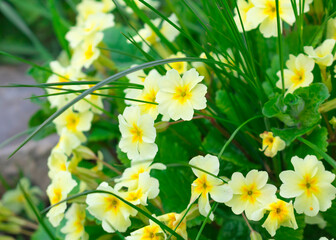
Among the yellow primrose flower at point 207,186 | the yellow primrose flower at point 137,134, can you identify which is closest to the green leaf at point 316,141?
the yellow primrose flower at point 207,186

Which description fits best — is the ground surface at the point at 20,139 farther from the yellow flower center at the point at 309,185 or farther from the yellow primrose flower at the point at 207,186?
the yellow flower center at the point at 309,185

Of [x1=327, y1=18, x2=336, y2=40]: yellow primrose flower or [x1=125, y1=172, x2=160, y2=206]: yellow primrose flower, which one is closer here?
[x1=125, y1=172, x2=160, y2=206]: yellow primrose flower

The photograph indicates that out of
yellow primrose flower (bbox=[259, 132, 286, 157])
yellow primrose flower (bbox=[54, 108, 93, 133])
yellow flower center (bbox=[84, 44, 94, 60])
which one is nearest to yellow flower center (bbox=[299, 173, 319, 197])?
yellow primrose flower (bbox=[259, 132, 286, 157])

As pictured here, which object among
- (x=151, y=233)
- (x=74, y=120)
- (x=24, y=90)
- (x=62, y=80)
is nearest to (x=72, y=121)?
(x=74, y=120)

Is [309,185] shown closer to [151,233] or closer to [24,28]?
[151,233]

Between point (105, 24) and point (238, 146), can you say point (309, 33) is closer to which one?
point (238, 146)

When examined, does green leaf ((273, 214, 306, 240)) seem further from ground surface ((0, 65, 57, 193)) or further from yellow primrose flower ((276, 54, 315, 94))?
ground surface ((0, 65, 57, 193))

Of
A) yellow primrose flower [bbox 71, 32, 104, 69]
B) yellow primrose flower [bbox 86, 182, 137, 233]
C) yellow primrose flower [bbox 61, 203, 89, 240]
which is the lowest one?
yellow primrose flower [bbox 61, 203, 89, 240]
